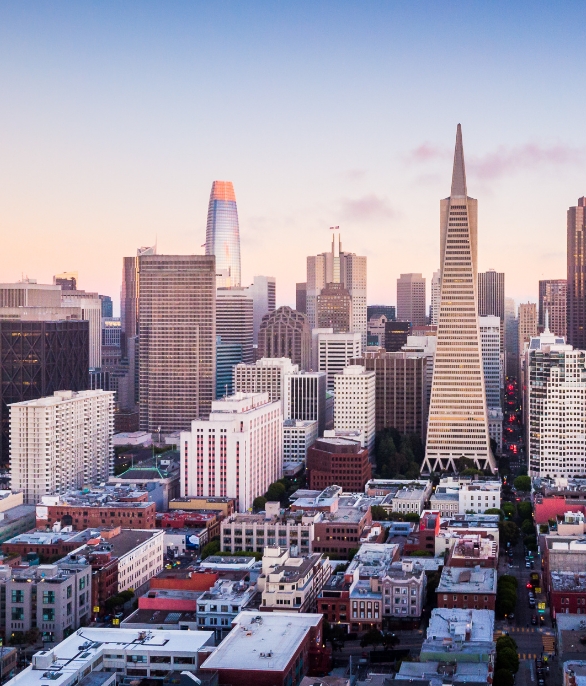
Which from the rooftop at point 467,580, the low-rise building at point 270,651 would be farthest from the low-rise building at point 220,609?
the rooftop at point 467,580

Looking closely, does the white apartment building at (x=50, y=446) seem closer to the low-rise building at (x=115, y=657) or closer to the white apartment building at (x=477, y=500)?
the white apartment building at (x=477, y=500)

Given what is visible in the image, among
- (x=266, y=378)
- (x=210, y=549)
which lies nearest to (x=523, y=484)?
(x=210, y=549)

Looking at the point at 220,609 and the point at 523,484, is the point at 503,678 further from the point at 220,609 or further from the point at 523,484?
the point at 523,484

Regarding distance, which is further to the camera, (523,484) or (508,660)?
(523,484)

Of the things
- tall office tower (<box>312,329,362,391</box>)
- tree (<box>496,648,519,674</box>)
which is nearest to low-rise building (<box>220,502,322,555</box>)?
tree (<box>496,648,519,674</box>)

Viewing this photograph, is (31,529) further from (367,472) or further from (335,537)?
(367,472)

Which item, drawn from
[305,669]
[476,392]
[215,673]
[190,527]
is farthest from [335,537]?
[476,392]
